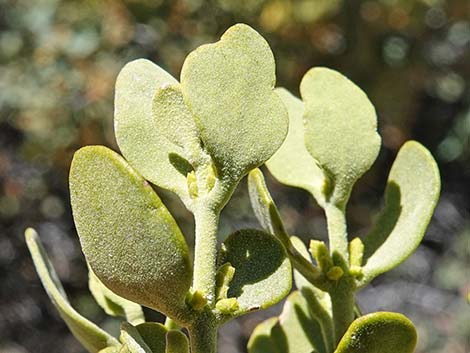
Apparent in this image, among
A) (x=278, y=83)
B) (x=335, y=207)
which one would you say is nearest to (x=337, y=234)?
(x=335, y=207)

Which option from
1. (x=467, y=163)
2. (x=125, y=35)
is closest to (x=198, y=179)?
(x=125, y=35)

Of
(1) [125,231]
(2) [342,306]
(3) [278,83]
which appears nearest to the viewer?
(1) [125,231]

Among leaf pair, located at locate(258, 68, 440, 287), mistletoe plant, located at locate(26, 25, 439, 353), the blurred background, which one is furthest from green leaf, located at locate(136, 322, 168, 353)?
the blurred background

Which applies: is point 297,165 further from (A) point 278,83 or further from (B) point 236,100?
(A) point 278,83

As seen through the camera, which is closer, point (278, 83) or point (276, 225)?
point (276, 225)

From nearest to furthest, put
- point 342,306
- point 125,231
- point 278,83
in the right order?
point 125,231 → point 342,306 → point 278,83

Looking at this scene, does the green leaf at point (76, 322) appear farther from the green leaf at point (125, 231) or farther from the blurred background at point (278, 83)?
the blurred background at point (278, 83)

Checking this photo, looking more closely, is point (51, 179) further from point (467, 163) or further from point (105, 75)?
point (467, 163)
